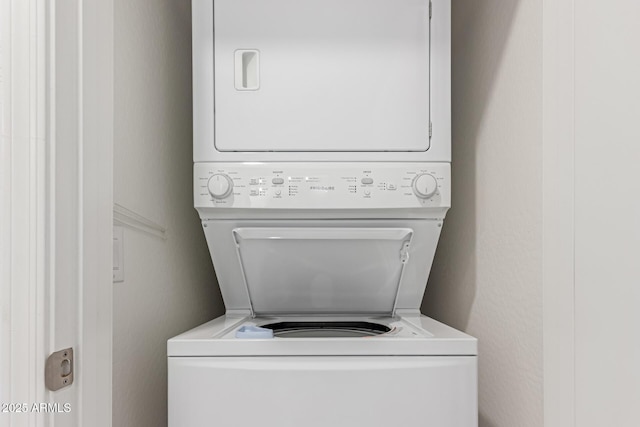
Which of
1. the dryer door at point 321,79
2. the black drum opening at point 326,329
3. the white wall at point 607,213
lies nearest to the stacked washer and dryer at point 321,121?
the dryer door at point 321,79

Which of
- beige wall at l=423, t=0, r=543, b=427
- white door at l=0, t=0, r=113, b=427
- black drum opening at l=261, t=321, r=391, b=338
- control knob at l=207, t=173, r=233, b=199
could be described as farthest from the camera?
black drum opening at l=261, t=321, r=391, b=338

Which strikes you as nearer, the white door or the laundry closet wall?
the white door

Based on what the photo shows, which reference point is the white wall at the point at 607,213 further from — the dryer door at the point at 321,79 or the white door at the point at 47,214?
the white door at the point at 47,214

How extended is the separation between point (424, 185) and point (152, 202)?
82cm

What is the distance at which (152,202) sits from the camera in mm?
1445

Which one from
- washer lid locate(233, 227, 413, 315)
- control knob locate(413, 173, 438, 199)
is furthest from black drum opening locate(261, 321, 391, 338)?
control knob locate(413, 173, 438, 199)

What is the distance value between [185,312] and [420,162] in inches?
37.8

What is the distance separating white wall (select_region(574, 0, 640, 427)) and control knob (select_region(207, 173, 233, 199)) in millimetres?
912

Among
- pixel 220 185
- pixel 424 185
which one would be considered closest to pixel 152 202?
pixel 220 185

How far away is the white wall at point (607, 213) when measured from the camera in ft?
2.75

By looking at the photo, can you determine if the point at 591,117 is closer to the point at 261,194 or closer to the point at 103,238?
the point at 261,194

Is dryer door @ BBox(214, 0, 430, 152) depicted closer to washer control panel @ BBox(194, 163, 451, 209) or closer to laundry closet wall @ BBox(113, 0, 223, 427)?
washer control panel @ BBox(194, 163, 451, 209)

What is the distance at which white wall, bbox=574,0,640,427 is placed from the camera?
838 mm

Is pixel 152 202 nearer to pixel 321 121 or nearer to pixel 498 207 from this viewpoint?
pixel 321 121
